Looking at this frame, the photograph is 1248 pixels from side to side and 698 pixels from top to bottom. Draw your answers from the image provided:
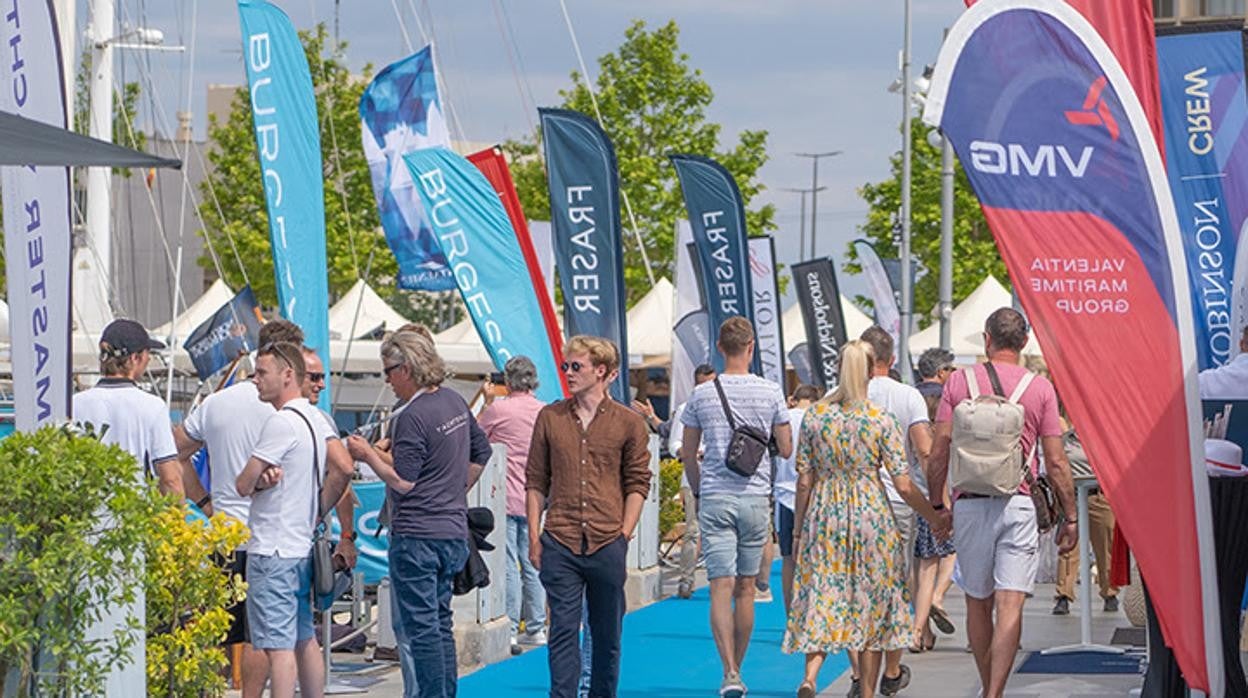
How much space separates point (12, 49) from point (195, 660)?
8.44 feet

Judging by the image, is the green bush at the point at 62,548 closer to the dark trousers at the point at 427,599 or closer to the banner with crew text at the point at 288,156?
the dark trousers at the point at 427,599

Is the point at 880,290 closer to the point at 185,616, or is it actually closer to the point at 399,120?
the point at 399,120

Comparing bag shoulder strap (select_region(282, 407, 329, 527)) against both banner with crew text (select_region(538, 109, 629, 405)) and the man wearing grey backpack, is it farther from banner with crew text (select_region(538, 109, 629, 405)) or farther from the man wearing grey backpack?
banner with crew text (select_region(538, 109, 629, 405))

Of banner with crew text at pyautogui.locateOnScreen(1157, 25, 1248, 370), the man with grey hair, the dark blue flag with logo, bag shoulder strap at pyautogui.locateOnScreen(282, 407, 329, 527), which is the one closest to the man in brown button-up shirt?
bag shoulder strap at pyautogui.locateOnScreen(282, 407, 329, 527)

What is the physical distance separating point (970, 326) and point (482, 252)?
26.3 metres

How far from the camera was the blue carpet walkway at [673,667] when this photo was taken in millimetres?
11859

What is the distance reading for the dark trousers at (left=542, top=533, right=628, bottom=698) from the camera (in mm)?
9555

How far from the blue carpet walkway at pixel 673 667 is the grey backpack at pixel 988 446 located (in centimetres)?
239

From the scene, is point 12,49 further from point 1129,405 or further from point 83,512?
point 1129,405

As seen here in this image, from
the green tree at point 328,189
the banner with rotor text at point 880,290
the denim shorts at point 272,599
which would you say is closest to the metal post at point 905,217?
the banner with rotor text at point 880,290

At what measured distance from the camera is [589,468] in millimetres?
9508

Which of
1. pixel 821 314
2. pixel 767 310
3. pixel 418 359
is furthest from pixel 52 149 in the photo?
pixel 821 314

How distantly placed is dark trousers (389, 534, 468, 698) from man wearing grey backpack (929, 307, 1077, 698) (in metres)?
2.36

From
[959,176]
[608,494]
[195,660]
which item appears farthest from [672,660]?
[959,176]
